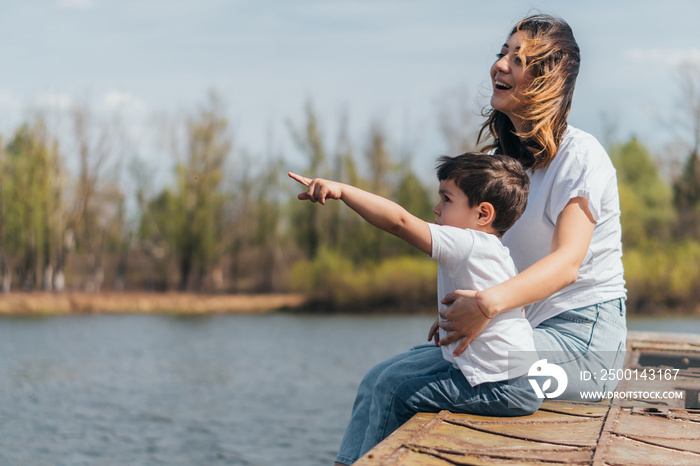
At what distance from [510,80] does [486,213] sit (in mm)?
631

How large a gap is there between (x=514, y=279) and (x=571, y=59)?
0.96 meters

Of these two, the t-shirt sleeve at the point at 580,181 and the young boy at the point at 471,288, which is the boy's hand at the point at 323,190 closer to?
the young boy at the point at 471,288

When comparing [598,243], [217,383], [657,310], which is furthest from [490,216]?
[657,310]

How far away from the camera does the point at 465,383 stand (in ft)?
8.60

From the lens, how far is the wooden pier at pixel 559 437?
2193 millimetres

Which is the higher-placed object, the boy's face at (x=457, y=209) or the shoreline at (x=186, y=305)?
the boy's face at (x=457, y=209)

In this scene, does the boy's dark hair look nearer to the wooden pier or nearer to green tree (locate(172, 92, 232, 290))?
the wooden pier

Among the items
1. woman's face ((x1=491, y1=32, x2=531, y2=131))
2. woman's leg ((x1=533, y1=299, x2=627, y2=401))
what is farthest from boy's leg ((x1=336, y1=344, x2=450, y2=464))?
woman's face ((x1=491, y1=32, x2=531, y2=131))

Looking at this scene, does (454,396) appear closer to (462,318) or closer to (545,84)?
(462,318)

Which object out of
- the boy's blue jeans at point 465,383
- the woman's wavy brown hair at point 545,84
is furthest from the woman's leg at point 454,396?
the woman's wavy brown hair at point 545,84

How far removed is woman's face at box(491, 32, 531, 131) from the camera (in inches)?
114

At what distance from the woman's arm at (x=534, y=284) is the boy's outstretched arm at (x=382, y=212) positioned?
218 millimetres

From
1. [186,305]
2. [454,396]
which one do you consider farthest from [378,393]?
[186,305]

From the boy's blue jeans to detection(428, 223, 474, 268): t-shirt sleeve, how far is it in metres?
0.45
